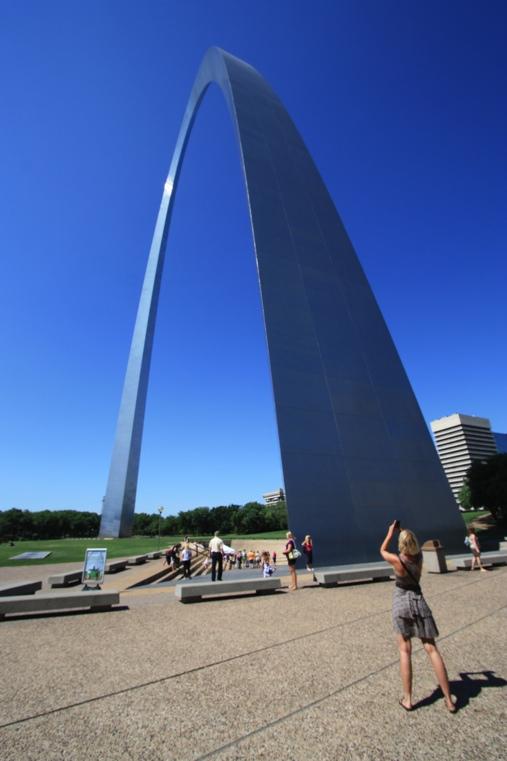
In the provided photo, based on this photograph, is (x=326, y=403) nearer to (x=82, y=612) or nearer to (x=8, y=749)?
(x=82, y=612)

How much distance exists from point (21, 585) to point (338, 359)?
12.0 meters

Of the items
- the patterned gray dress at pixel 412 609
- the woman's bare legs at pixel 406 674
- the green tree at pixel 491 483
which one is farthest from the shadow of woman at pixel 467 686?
the green tree at pixel 491 483

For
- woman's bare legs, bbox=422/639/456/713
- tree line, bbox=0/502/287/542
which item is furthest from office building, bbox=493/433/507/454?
woman's bare legs, bbox=422/639/456/713

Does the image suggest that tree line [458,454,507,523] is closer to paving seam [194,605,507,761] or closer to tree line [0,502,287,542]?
paving seam [194,605,507,761]

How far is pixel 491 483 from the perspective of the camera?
132ft

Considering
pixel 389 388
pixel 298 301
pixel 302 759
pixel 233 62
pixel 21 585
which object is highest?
pixel 233 62

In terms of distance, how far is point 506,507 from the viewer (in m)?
40.0

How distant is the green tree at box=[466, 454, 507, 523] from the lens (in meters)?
39.4

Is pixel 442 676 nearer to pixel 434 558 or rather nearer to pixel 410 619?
pixel 410 619

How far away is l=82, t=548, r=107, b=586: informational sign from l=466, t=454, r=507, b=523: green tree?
41680 mm

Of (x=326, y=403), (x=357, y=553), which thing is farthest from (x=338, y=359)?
(x=357, y=553)

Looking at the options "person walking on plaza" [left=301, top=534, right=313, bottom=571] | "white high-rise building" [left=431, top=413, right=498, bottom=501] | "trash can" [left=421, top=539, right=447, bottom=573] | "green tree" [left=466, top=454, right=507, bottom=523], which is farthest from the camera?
"white high-rise building" [left=431, top=413, right=498, bottom=501]

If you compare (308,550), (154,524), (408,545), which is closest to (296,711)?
(408,545)

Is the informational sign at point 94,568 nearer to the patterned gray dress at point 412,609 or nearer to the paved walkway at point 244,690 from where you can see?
the paved walkway at point 244,690
